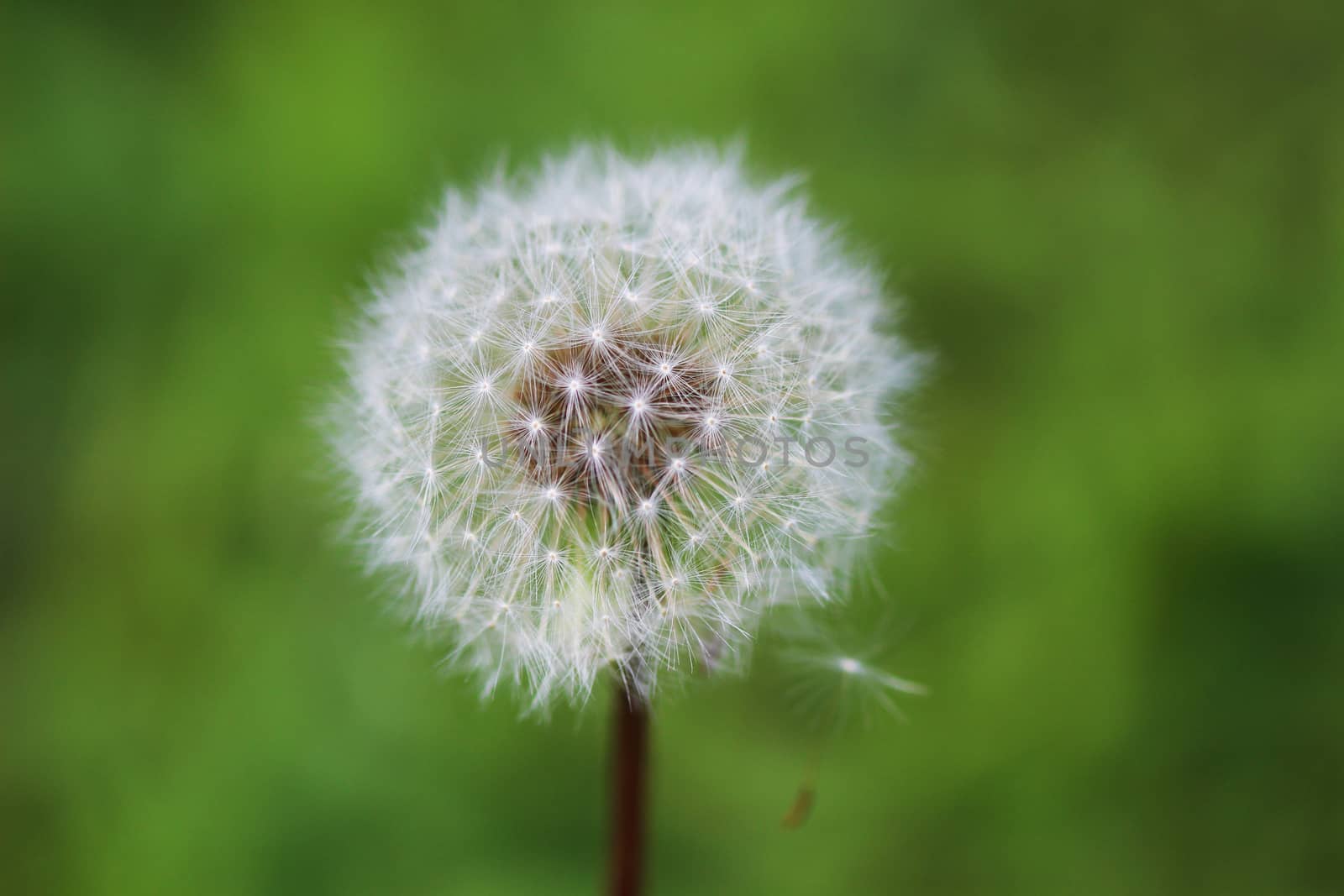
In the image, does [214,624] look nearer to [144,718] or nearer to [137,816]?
Result: [144,718]

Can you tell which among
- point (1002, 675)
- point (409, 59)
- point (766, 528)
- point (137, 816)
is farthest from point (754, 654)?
point (409, 59)

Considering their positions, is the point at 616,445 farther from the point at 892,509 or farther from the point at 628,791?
the point at 892,509

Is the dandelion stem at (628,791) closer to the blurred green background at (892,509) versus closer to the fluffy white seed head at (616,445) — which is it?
the fluffy white seed head at (616,445)

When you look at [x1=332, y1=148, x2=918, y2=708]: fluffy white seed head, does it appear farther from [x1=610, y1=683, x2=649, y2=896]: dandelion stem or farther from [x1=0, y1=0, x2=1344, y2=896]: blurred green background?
[x1=0, y1=0, x2=1344, y2=896]: blurred green background

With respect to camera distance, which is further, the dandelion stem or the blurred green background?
the blurred green background

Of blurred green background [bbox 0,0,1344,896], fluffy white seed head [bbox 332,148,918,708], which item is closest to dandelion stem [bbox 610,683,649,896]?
fluffy white seed head [bbox 332,148,918,708]

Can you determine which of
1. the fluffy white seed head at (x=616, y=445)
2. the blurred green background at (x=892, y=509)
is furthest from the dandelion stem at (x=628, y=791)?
the blurred green background at (x=892, y=509)
